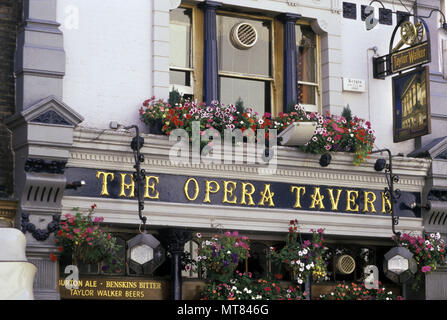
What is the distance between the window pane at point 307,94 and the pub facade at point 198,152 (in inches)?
1.3

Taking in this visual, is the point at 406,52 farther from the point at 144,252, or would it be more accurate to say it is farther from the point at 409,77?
the point at 144,252

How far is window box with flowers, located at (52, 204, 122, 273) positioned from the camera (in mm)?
14273

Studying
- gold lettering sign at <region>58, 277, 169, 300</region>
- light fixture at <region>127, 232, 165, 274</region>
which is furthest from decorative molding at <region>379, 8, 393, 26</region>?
gold lettering sign at <region>58, 277, 169, 300</region>

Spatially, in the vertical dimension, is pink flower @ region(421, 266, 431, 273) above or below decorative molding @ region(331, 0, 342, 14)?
below

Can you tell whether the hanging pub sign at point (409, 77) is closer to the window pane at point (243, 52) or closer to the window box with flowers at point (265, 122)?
the window box with flowers at point (265, 122)

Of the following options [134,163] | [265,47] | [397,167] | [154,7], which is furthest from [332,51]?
[134,163]

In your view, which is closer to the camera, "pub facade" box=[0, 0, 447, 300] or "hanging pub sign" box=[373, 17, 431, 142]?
"pub facade" box=[0, 0, 447, 300]

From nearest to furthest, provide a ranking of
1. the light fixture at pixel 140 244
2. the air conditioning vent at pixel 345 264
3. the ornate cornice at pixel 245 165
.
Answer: the light fixture at pixel 140 244
the ornate cornice at pixel 245 165
the air conditioning vent at pixel 345 264

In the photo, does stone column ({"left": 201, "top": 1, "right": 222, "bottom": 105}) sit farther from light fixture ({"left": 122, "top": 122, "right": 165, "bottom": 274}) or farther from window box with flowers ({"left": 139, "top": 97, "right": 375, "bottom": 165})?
light fixture ({"left": 122, "top": 122, "right": 165, "bottom": 274})

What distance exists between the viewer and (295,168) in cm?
1641

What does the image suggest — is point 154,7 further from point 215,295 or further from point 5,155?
point 215,295

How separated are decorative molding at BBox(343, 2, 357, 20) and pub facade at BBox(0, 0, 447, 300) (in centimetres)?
2

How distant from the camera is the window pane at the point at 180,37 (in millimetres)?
16594

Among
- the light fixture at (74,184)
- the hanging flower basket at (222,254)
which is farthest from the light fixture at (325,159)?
the light fixture at (74,184)
